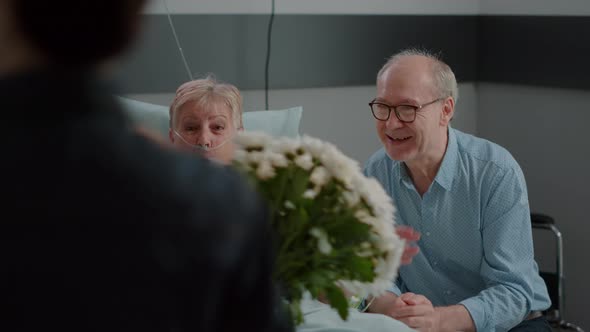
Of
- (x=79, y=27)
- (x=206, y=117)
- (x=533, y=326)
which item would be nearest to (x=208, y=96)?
(x=206, y=117)

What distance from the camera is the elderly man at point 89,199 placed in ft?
2.70

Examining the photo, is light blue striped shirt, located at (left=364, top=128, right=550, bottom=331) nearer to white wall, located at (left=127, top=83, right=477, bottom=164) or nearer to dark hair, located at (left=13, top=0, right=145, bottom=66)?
white wall, located at (left=127, top=83, right=477, bottom=164)

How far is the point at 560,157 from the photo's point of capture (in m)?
4.42

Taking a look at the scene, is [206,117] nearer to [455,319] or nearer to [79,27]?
[455,319]

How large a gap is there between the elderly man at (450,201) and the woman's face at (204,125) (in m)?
0.47

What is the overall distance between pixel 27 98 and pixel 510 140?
4.05 m

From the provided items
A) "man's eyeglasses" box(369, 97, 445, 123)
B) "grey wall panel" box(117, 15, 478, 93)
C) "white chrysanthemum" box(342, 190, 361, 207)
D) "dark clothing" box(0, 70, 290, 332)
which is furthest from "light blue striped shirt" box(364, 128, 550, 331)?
"dark clothing" box(0, 70, 290, 332)

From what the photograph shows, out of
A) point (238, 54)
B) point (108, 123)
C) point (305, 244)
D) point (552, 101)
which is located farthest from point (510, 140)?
point (108, 123)

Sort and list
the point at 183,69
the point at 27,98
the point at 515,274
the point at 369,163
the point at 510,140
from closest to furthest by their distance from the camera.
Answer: the point at 27,98
the point at 515,274
the point at 369,163
the point at 183,69
the point at 510,140

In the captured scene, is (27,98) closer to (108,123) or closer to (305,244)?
(108,123)

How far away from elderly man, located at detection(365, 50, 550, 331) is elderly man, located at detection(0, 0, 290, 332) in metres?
Result: 2.07

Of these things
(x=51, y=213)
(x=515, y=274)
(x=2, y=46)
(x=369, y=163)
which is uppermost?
(x=2, y=46)

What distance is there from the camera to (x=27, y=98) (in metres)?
0.82

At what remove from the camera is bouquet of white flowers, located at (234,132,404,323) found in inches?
61.3
